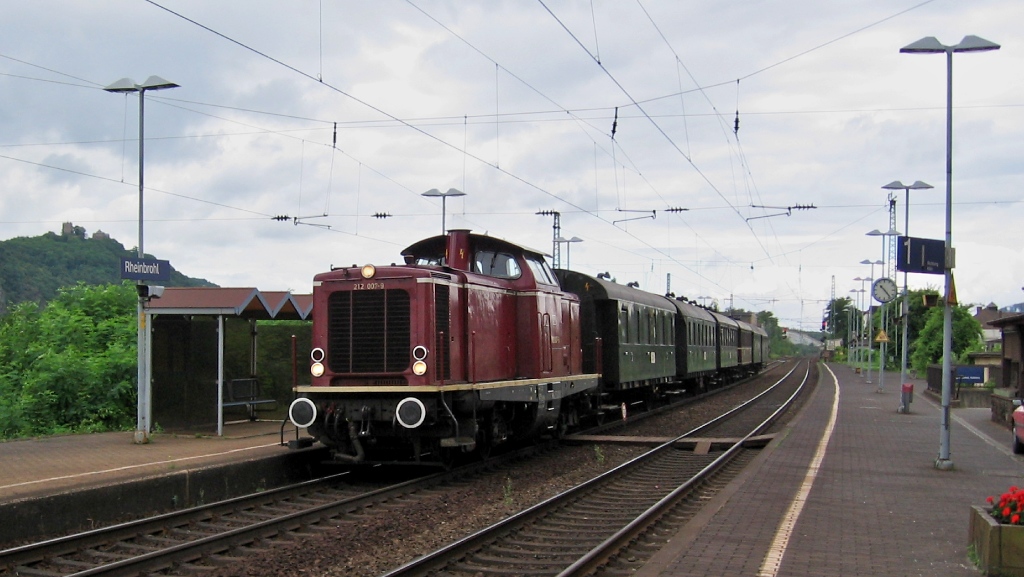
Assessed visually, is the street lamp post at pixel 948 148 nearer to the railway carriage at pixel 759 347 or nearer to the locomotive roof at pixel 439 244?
the locomotive roof at pixel 439 244

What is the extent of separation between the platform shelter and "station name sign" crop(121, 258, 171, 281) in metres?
0.61

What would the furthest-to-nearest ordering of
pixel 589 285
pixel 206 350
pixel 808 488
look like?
pixel 589 285
pixel 206 350
pixel 808 488

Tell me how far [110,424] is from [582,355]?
394 inches

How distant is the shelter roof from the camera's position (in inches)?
608

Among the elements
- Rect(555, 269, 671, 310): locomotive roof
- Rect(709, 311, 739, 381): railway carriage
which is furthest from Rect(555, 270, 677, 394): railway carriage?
Rect(709, 311, 739, 381): railway carriage

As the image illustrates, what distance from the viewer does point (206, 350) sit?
55.9ft

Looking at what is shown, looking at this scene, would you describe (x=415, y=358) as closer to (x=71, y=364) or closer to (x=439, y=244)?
(x=439, y=244)

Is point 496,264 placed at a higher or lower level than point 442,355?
higher

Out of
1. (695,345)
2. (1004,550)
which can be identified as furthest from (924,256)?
(695,345)

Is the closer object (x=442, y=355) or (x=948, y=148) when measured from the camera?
(x=442, y=355)

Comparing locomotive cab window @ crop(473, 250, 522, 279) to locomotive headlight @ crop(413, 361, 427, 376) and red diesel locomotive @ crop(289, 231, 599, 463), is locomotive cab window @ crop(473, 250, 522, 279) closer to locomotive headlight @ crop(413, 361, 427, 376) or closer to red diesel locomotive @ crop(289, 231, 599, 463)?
red diesel locomotive @ crop(289, 231, 599, 463)

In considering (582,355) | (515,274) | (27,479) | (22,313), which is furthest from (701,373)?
(27,479)

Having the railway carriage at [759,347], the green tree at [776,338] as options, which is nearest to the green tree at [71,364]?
the railway carriage at [759,347]

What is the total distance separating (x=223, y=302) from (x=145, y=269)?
159cm
